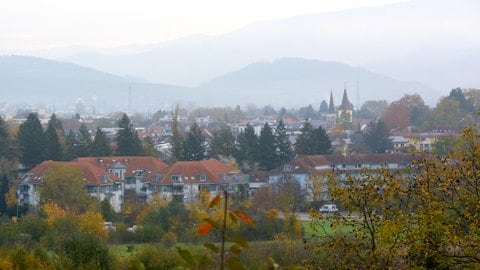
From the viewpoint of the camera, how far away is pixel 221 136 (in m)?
50.2

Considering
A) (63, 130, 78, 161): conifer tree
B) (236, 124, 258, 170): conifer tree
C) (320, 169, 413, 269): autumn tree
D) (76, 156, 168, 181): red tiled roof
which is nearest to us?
(320, 169, 413, 269): autumn tree

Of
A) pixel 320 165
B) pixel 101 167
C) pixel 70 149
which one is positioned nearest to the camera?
pixel 101 167

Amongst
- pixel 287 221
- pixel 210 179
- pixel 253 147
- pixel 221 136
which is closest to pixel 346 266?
pixel 287 221

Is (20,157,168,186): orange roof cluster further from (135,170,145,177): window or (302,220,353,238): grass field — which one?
(302,220,353,238): grass field

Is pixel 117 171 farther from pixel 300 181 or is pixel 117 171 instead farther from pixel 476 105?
pixel 476 105

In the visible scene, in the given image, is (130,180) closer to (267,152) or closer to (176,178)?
(176,178)

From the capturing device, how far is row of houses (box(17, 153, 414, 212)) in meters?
38.4

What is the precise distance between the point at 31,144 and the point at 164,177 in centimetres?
660

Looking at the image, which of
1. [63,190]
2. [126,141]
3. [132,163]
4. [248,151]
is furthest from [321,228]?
[126,141]

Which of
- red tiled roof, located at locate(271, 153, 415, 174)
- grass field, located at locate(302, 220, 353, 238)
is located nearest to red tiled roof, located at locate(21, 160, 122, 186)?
red tiled roof, located at locate(271, 153, 415, 174)

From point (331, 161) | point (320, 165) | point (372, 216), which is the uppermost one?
point (372, 216)

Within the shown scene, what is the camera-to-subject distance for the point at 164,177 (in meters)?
40.6

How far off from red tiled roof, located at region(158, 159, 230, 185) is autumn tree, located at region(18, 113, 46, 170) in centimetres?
580

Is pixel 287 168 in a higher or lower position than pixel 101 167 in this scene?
lower
